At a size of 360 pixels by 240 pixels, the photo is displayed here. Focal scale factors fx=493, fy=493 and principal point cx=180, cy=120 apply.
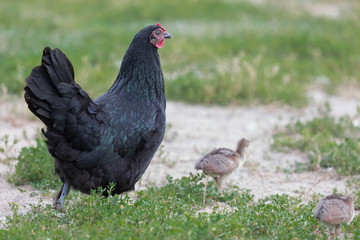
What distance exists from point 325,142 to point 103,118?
3869mm

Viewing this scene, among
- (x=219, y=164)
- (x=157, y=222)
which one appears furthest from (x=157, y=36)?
(x=157, y=222)

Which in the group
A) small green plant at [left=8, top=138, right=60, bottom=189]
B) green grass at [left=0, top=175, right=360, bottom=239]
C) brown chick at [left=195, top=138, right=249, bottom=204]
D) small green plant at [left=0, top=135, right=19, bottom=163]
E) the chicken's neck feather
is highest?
the chicken's neck feather

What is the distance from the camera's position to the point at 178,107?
370 inches

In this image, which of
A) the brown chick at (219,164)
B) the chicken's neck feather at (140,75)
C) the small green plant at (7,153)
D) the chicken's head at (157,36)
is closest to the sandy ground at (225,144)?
the small green plant at (7,153)

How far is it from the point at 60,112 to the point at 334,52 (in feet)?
31.2

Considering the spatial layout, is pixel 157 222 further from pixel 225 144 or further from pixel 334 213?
pixel 225 144

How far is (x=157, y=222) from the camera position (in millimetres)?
4211

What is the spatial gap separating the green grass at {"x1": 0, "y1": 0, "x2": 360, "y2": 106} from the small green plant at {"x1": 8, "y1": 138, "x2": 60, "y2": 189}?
3.35 meters

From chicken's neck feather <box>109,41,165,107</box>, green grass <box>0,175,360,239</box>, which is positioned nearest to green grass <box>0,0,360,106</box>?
chicken's neck feather <box>109,41,165,107</box>

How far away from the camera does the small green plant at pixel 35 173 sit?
5676 mm

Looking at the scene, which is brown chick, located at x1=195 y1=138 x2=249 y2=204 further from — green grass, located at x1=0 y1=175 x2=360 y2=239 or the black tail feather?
the black tail feather

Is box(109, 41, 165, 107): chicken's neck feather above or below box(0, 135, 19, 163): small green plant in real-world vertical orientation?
above

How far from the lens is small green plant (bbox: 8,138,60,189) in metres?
5.68

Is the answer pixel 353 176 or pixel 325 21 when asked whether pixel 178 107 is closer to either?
pixel 353 176
